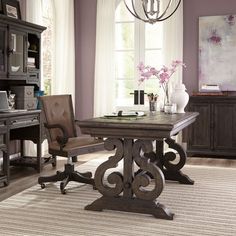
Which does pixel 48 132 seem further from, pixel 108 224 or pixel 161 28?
pixel 161 28

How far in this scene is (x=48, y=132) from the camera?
13.9 feet

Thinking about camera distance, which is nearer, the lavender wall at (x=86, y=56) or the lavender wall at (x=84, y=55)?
the lavender wall at (x=86, y=56)

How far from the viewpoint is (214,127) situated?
20.1ft

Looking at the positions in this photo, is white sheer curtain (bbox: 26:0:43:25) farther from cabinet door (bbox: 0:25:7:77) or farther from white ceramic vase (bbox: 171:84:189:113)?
white ceramic vase (bbox: 171:84:189:113)

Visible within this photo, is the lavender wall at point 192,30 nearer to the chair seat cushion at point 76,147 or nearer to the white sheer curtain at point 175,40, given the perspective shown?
the white sheer curtain at point 175,40

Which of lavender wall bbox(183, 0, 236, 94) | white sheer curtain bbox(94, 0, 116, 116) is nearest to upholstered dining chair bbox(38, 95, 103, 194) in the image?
white sheer curtain bbox(94, 0, 116, 116)

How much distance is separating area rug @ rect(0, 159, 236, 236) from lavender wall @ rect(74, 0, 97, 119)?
2984 millimetres

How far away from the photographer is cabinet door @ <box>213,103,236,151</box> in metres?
6.04

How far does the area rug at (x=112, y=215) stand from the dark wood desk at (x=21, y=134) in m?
0.47

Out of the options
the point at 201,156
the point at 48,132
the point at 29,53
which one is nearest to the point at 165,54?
the point at 201,156

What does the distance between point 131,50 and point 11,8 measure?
243cm

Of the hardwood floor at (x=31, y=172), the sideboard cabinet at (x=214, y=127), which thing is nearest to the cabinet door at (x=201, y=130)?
the sideboard cabinet at (x=214, y=127)

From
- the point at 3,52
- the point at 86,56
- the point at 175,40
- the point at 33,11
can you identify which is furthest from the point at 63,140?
the point at 86,56

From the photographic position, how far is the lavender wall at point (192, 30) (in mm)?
6484
